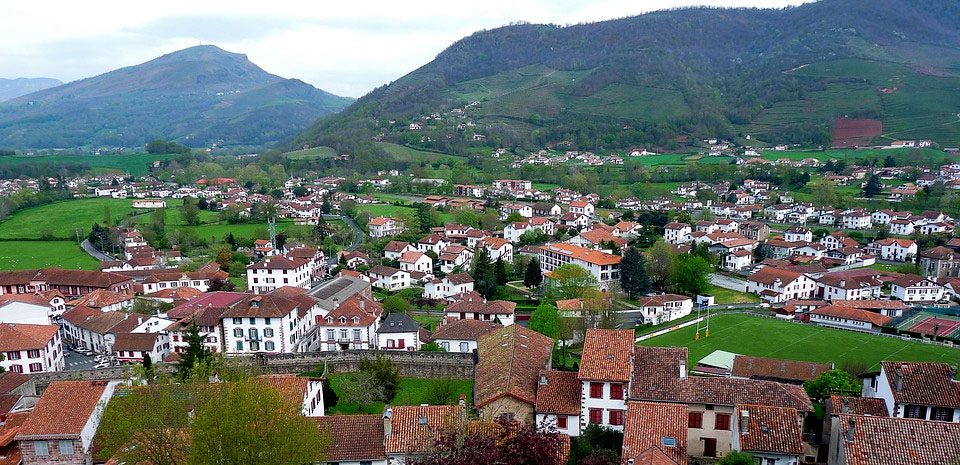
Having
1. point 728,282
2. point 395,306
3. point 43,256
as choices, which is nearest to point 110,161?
point 43,256

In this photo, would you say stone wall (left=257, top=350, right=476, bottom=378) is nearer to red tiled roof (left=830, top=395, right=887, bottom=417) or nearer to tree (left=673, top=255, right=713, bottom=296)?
red tiled roof (left=830, top=395, right=887, bottom=417)

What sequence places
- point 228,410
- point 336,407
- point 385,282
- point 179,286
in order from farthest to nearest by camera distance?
1. point 385,282
2. point 179,286
3. point 336,407
4. point 228,410

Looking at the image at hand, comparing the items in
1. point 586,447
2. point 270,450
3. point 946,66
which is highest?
point 946,66

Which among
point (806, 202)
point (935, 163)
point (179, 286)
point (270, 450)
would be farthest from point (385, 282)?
point (935, 163)

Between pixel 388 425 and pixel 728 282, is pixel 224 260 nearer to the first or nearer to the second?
pixel 388 425

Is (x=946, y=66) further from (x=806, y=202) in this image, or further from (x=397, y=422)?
(x=397, y=422)

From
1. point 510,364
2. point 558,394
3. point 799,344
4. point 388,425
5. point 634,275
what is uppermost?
point 510,364
